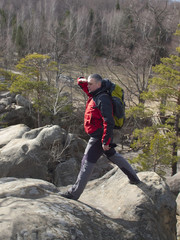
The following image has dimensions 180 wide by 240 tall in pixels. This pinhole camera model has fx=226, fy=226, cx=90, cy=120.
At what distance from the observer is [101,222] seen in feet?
10.1

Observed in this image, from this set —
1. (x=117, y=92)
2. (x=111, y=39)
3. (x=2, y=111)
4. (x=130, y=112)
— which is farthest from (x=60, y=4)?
(x=117, y=92)

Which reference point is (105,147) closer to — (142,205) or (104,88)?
(104,88)

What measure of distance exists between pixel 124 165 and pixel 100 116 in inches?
37.7

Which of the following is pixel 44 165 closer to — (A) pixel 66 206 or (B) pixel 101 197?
(B) pixel 101 197

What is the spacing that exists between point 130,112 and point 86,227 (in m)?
9.69

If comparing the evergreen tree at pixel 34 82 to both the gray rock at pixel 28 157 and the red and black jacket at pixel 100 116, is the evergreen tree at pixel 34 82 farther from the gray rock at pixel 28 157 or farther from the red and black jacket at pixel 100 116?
the red and black jacket at pixel 100 116

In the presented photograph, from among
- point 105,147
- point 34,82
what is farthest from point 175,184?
point 34,82

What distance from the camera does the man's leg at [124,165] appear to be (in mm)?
3705

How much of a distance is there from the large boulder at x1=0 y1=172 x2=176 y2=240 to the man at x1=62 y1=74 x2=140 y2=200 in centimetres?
43

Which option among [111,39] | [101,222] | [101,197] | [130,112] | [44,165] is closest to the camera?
[101,222]

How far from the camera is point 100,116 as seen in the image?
3424 mm

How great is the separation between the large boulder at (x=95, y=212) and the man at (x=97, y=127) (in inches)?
16.8

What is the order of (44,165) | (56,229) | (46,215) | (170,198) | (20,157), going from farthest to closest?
(44,165), (20,157), (170,198), (46,215), (56,229)

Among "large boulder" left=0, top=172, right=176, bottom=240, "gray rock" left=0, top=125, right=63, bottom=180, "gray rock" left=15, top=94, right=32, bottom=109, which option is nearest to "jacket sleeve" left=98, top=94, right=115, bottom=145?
"large boulder" left=0, top=172, right=176, bottom=240
